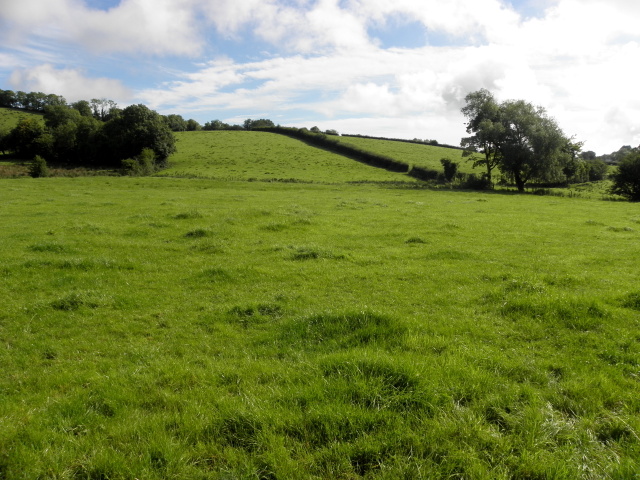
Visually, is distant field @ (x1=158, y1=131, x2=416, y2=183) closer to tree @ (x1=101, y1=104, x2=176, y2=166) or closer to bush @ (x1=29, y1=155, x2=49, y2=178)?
tree @ (x1=101, y1=104, x2=176, y2=166)

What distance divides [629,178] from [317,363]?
5828 centimetres

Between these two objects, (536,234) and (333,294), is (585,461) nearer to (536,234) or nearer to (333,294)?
(333,294)

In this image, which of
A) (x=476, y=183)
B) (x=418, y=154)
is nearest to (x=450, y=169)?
(x=476, y=183)

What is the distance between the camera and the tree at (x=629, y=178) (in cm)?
4709

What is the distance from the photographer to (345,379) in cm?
557

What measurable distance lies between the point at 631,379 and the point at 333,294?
6.72 meters

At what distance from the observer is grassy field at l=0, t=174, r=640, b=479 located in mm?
4352

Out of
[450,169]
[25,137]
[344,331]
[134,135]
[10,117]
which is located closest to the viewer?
[344,331]

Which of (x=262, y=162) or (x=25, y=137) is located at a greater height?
(x=25, y=137)

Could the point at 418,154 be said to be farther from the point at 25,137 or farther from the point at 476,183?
the point at 25,137

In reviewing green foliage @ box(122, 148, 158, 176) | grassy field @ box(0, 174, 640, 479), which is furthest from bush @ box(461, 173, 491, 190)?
green foliage @ box(122, 148, 158, 176)

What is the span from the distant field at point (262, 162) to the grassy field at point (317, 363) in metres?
47.1

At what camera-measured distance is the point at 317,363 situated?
6.20 meters

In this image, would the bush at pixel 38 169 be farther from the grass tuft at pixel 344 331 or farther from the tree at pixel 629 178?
the tree at pixel 629 178
